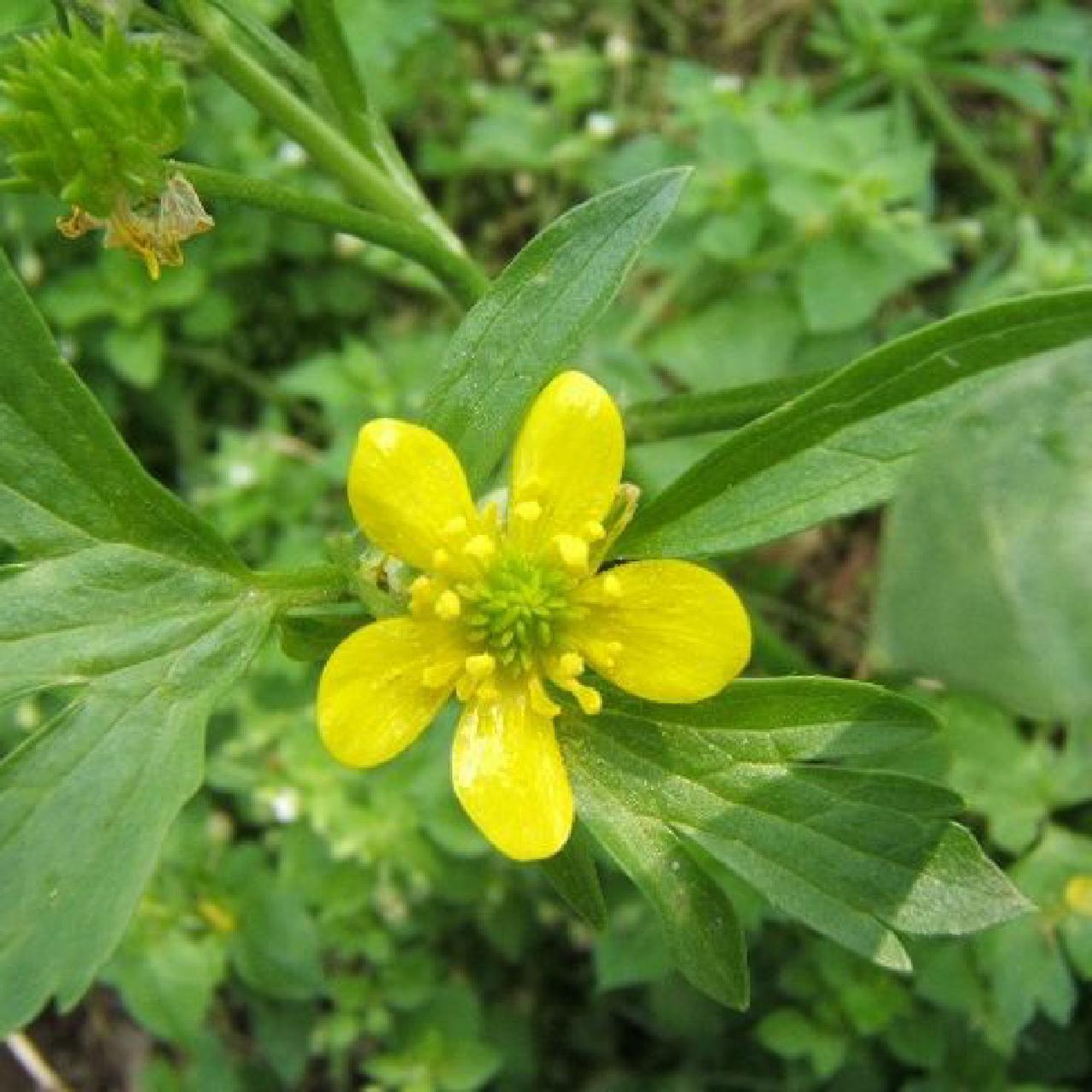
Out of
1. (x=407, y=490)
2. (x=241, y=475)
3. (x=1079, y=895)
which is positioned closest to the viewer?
(x=407, y=490)

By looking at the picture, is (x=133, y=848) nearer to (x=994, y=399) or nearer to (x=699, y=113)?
(x=994, y=399)

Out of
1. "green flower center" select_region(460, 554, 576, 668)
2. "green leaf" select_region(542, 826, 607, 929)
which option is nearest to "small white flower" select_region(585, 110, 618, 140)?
"green flower center" select_region(460, 554, 576, 668)

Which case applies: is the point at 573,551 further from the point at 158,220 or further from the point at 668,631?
the point at 158,220

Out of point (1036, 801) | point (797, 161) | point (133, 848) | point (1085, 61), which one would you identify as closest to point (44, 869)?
point (133, 848)

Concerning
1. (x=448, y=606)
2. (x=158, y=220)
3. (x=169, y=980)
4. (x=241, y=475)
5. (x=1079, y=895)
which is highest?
(x=158, y=220)

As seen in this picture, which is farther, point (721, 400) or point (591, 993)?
point (591, 993)

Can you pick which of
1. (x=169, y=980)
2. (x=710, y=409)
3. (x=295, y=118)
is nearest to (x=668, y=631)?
(x=710, y=409)

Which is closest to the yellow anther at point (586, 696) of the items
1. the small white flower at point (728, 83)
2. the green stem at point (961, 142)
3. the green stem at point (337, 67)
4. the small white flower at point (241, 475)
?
the green stem at point (337, 67)
